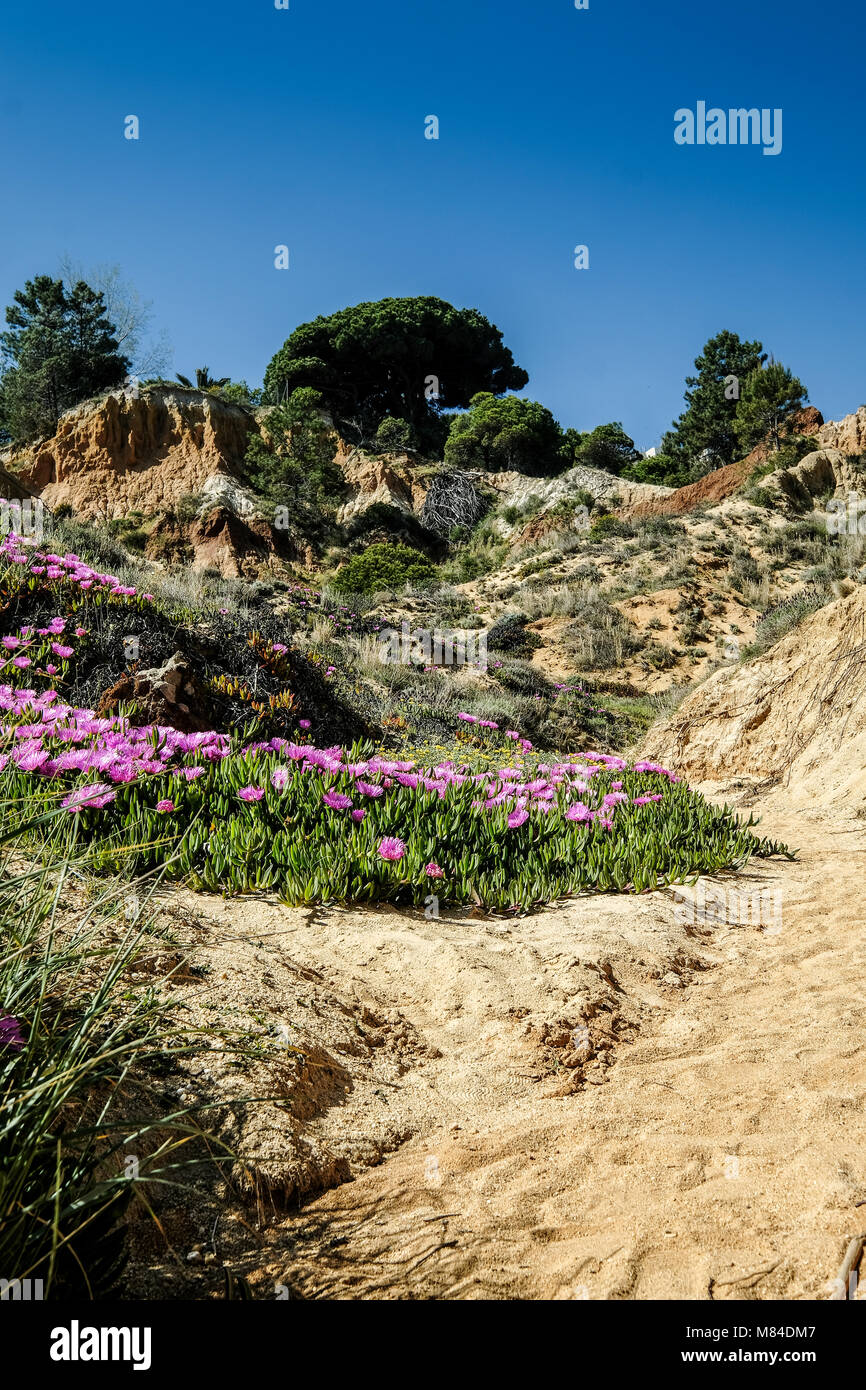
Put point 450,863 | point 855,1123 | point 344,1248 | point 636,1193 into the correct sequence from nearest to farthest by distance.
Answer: point 344,1248 < point 636,1193 < point 855,1123 < point 450,863

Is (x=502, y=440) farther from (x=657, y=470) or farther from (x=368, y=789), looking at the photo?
(x=368, y=789)

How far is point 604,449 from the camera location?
1524 inches

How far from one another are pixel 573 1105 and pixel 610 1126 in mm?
191

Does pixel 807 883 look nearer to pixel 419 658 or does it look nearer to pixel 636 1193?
pixel 636 1193

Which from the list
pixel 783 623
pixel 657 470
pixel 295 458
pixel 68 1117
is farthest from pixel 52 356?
pixel 68 1117

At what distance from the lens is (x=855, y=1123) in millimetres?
2129

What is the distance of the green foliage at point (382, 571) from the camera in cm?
2241

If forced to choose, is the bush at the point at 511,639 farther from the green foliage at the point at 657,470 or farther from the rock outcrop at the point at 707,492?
the green foliage at the point at 657,470

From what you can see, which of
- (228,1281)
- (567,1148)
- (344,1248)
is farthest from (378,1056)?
(228,1281)

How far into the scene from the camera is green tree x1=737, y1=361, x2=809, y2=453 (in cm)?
3278

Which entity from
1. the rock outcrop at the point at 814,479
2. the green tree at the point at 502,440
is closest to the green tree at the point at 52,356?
the green tree at the point at 502,440

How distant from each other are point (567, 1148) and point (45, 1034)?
1.37 meters

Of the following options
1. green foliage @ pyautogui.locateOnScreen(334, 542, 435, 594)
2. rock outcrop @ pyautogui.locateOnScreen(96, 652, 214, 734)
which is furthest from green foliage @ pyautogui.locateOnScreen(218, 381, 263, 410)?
rock outcrop @ pyautogui.locateOnScreen(96, 652, 214, 734)

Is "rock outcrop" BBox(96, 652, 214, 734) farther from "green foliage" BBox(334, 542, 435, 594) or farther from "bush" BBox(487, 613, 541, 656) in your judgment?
"green foliage" BBox(334, 542, 435, 594)
